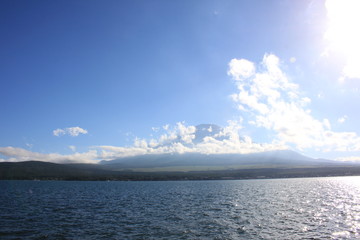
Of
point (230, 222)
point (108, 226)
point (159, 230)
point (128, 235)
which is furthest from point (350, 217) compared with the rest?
point (108, 226)

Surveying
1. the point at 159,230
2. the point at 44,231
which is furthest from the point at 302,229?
the point at 44,231

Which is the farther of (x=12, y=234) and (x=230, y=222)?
(x=230, y=222)

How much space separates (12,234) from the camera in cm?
3947

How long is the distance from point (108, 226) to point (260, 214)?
120ft

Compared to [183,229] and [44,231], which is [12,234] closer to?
[44,231]

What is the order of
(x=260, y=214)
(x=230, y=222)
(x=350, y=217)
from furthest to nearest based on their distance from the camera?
(x=260, y=214), (x=350, y=217), (x=230, y=222)

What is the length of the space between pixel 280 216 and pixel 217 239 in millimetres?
25703

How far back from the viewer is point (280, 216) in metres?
55.3

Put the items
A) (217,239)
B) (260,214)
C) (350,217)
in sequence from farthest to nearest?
(260,214), (350,217), (217,239)

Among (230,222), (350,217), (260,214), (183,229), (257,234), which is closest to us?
(257,234)

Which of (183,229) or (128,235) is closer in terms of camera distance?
(128,235)

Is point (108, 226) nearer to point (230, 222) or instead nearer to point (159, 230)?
point (159, 230)

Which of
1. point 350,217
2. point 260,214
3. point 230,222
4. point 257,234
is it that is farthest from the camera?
point 260,214

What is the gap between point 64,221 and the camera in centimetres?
4991
